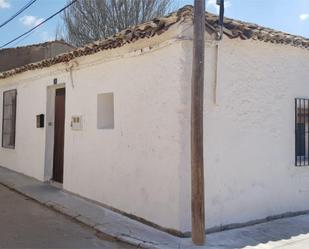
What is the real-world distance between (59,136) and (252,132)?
497cm

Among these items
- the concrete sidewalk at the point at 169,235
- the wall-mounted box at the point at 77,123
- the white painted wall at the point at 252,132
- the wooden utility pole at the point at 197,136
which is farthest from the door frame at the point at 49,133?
the wooden utility pole at the point at 197,136

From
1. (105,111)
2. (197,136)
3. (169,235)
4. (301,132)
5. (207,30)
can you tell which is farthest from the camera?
(105,111)

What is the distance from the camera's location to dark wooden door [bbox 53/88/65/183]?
977 centimetres

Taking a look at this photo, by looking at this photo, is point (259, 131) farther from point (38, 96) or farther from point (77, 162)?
point (38, 96)

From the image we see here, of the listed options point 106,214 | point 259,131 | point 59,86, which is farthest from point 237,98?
point 59,86

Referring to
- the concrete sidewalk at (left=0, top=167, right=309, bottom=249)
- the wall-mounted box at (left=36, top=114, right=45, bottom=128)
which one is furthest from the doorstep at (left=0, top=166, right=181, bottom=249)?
the wall-mounted box at (left=36, top=114, right=45, bottom=128)

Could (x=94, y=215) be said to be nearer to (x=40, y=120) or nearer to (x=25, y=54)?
(x=40, y=120)

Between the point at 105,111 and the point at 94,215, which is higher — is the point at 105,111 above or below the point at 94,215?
above

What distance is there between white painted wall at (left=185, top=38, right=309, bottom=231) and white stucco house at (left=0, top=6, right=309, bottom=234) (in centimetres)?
2

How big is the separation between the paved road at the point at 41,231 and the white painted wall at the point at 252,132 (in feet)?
5.76

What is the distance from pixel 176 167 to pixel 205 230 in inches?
38.9

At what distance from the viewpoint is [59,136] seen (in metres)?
9.93

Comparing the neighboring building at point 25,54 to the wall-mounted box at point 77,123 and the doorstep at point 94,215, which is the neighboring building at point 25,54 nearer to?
the doorstep at point 94,215

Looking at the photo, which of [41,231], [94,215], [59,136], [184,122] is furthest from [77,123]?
[184,122]
